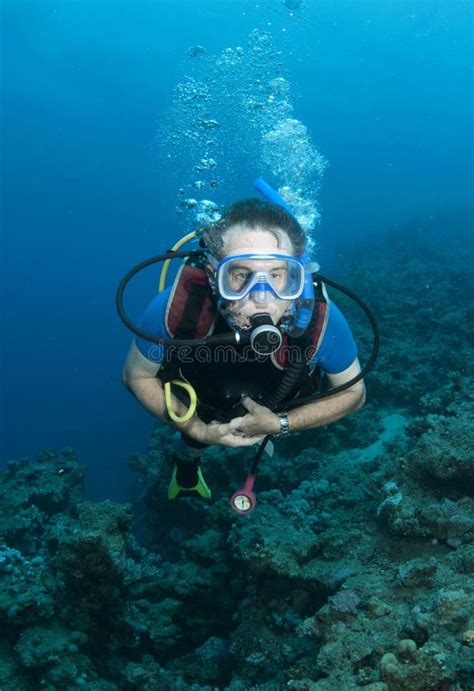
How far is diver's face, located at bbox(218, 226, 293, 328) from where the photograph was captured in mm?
3047

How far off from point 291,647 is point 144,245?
119m

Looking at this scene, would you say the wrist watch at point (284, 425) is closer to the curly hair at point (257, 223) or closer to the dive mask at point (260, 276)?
the dive mask at point (260, 276)

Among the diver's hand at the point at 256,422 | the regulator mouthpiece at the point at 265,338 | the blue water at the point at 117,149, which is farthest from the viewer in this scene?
the blue water at the point at 117,149

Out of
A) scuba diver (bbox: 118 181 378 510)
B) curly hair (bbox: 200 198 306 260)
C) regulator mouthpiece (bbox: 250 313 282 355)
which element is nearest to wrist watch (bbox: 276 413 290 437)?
scuba diver (bbox: 118 181 378 510)

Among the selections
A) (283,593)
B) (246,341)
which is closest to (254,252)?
(246,341)

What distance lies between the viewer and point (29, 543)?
25.3 feet

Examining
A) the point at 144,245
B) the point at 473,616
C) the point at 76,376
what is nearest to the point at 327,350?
the point at 473,616

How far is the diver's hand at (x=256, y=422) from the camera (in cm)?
313

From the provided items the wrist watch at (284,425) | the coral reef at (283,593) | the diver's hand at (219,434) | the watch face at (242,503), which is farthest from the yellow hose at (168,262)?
the coral reef at (283,593)

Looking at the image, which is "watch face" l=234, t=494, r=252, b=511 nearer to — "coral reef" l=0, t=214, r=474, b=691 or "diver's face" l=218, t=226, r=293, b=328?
"coral reef" l=0, t=214, r=474, b=691

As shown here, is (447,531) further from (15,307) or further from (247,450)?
(15,307)

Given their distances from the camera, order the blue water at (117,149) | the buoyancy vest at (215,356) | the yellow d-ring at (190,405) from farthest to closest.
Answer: the blue water at (117,149)
the buoyancy vest at (215,356)
the yellow d-ring at (190,405)

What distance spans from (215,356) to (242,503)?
134cm

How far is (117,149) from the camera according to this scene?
94.6 m
